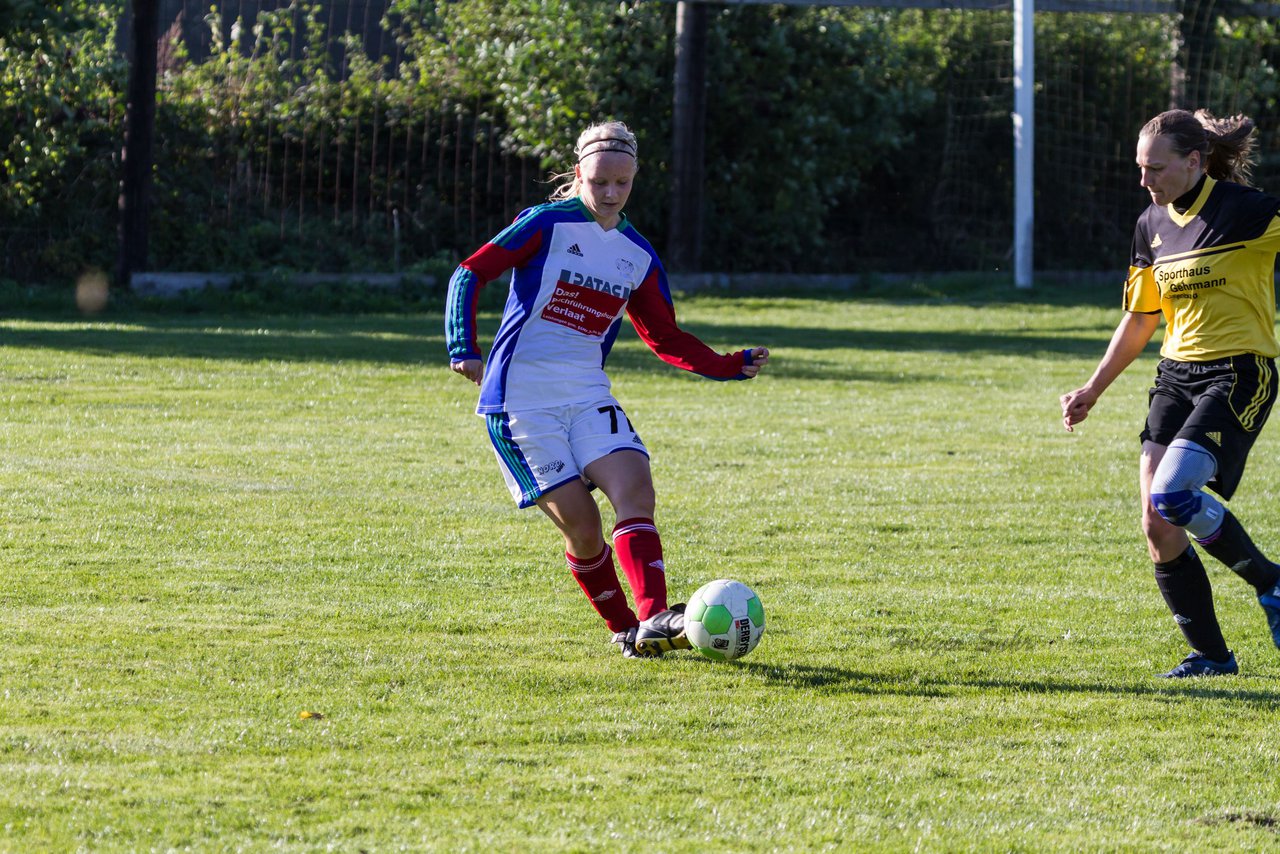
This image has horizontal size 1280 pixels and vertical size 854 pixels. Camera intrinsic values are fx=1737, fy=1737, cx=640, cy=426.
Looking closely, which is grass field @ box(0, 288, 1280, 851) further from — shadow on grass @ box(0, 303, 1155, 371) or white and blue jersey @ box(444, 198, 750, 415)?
shadow on grass @ box(0, 303, 1155, 371)

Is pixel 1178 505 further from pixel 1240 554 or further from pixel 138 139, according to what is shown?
pixel 138 139

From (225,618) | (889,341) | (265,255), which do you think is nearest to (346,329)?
(265,255)

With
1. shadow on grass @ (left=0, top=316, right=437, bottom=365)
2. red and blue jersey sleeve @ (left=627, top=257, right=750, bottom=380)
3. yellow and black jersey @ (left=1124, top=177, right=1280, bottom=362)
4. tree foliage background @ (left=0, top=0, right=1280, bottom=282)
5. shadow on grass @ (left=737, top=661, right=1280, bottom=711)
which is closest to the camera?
shadow on grass @ (left=737, top=661, right=1280, bottom=711)

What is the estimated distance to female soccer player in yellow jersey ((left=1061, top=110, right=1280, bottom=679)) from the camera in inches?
212

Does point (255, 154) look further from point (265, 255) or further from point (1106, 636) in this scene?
point (1106, 636)

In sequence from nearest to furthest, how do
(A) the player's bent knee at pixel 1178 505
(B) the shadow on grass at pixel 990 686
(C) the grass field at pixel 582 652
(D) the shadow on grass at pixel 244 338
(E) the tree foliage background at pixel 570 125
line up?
(C) the grass field at pixel 582 652
(B) the shadow on grass at pixel 990 686
(A) the player's bent knee at pixel 1178 505
(D) the shadow on grass at pixel 244 338
(E) the tree foliage background at pixel 570 125

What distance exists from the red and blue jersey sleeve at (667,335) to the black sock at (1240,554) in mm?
1626

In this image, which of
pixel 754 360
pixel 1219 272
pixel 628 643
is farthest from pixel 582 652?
pixel 1219 272

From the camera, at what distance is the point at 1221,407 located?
212 inches

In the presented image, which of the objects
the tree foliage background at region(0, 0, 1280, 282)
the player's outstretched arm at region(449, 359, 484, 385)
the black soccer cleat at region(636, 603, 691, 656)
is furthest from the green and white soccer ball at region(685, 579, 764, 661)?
the tree foliage background at region(0, 0, 1280, 282)

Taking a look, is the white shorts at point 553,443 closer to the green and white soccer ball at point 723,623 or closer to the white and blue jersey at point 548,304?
the white and blue jersey at point 548,304

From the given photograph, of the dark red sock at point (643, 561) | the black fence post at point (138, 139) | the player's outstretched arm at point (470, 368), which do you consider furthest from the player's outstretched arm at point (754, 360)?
the black fence post at point (138, 139)

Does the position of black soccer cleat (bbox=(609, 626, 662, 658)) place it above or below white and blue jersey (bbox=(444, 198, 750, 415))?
below

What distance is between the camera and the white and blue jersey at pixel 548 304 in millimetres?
5578
